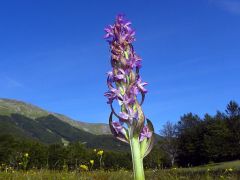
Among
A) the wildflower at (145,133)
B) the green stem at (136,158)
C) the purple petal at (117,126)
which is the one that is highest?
the purple petal at (117,126)

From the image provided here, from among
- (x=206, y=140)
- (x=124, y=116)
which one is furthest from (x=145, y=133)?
(x=206, y=140)

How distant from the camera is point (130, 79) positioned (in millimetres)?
2584

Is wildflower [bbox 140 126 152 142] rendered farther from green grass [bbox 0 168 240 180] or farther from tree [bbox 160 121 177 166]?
tree [bbox 160 121 177 166]

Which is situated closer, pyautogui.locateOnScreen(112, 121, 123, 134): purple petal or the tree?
pyautogui.locateOnScreen(112, 121, 123, 134): purple petal

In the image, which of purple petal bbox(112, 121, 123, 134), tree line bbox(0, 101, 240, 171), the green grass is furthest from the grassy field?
tree line bbox(0, 101, 240, 171)

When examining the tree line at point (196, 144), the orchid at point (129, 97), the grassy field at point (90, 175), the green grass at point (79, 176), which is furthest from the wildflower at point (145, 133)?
the tree line at point (196, 144)

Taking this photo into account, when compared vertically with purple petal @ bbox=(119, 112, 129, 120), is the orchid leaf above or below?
below

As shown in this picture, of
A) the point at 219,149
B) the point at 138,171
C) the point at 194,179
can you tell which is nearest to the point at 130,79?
the point at 138,171

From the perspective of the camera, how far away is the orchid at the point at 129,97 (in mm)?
2486

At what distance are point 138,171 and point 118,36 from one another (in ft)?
2.93

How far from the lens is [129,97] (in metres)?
2.54

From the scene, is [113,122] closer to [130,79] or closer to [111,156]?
[130,79]

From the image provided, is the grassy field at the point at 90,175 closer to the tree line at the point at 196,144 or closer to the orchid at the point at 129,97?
the orchid at the point at 129,97

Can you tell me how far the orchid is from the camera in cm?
249
